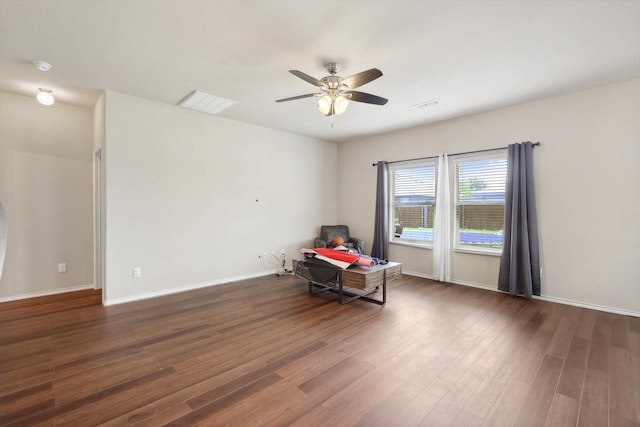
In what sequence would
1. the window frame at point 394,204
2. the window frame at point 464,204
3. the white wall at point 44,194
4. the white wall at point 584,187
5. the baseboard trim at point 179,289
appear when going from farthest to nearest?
the window frame at point 394,204, the window frame at point 464,204, the white wall at point 44,194, the baseboard trim at point 179,289, the white wall at point 584,187

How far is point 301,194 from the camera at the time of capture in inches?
234

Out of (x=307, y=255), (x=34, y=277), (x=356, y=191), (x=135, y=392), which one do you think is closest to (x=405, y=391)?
(x=135, y=392)

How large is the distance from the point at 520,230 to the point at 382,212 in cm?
231

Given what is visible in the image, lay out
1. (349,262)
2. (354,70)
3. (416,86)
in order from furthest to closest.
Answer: (349,262) → (416,86) → (354,70)

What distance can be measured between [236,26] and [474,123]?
3841mm

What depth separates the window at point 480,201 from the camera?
4438mm

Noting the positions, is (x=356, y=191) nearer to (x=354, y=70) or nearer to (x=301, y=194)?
(x=301, y=194)

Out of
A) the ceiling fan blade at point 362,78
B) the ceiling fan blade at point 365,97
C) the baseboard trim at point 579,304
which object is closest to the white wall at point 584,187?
the baseboard trim at point 579,304

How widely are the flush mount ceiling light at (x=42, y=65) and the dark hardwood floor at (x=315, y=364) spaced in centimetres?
269

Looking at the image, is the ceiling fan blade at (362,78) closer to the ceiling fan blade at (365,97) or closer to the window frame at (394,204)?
the ceiling fan blade at (365,97)

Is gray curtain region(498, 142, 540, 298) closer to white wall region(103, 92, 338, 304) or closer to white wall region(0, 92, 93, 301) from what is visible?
white wall region(103, 92, 338, 304)

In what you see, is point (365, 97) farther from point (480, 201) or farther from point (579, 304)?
point (579, 304)

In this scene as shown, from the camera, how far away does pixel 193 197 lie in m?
4.42

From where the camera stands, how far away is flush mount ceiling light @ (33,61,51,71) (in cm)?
292
